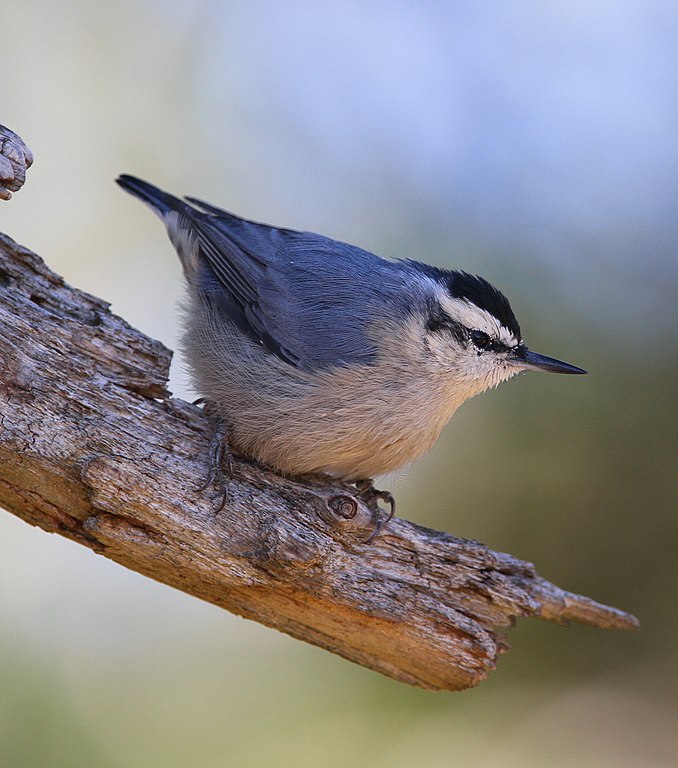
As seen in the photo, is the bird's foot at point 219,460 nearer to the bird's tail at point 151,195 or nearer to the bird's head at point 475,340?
the bird's head at point 475,340

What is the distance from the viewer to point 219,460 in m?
2.58

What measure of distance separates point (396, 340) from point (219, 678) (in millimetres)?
1889

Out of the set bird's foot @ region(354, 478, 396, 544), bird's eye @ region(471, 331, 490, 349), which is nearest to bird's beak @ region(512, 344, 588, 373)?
bird's eye @ region(471, 331, 490, 349)

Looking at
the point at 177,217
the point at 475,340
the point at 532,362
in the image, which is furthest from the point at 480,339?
the point at 177,217

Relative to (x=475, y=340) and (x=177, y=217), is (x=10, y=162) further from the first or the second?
(x=475, y=340)

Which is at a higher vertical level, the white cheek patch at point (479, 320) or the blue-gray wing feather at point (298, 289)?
Result: the white cheek patch at point (479, 320)

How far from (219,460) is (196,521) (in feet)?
0.74

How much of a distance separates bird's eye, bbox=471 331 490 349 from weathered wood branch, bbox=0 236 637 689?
26.8 inches

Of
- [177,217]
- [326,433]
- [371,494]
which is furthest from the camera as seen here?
[177,217]

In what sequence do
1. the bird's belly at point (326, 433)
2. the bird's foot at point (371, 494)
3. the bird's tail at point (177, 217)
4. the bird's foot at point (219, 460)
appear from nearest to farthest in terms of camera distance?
the bird's foot at point (219, 460), the bird's belly at point (326, 433), the bird's foot at point (371, 494), the bird's tail at point (177, 217)

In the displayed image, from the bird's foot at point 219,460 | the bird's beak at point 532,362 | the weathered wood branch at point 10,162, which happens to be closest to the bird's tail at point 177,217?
the bird's foot at point 219,460

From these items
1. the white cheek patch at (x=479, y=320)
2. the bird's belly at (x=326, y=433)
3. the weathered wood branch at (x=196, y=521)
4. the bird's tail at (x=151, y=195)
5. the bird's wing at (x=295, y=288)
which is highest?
the bird's tail at (x=151, y=195)

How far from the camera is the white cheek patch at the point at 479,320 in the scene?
9.49 ft

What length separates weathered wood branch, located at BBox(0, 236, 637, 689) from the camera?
2.35 meters
